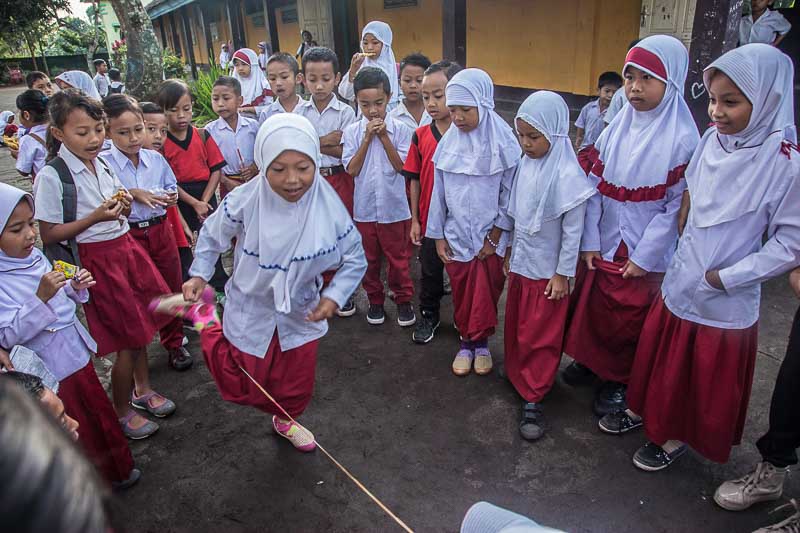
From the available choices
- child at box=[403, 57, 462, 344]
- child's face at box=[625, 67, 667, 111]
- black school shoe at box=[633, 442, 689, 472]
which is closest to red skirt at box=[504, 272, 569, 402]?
black school shoe at box=[633, 442, 689, 472]

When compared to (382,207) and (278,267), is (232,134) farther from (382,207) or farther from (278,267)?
(278,267)

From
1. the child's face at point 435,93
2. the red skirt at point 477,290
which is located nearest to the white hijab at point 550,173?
the red skirt at point 477,290

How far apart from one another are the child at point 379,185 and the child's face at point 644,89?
160cm

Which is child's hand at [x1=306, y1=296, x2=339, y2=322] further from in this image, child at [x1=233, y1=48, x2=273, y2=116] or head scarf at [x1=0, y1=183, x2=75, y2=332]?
child at [x1=233, y1=48, x2=273, y2=116]

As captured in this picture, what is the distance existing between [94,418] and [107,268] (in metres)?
0.76

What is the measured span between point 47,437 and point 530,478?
2310 millimetres

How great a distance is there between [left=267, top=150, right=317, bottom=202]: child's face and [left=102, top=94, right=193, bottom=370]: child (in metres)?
1.22

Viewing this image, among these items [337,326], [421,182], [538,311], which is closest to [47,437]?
[538,311]

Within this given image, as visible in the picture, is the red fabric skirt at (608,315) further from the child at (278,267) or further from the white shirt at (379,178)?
the white shirt at (379,178)

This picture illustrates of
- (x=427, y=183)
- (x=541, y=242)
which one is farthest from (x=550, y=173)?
(x=427, y=183)

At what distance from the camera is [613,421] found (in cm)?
271

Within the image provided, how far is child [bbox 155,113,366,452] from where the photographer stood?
217 centimetres

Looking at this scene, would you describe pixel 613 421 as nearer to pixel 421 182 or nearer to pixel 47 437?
pixel 421 182

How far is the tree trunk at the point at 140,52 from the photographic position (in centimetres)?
830
